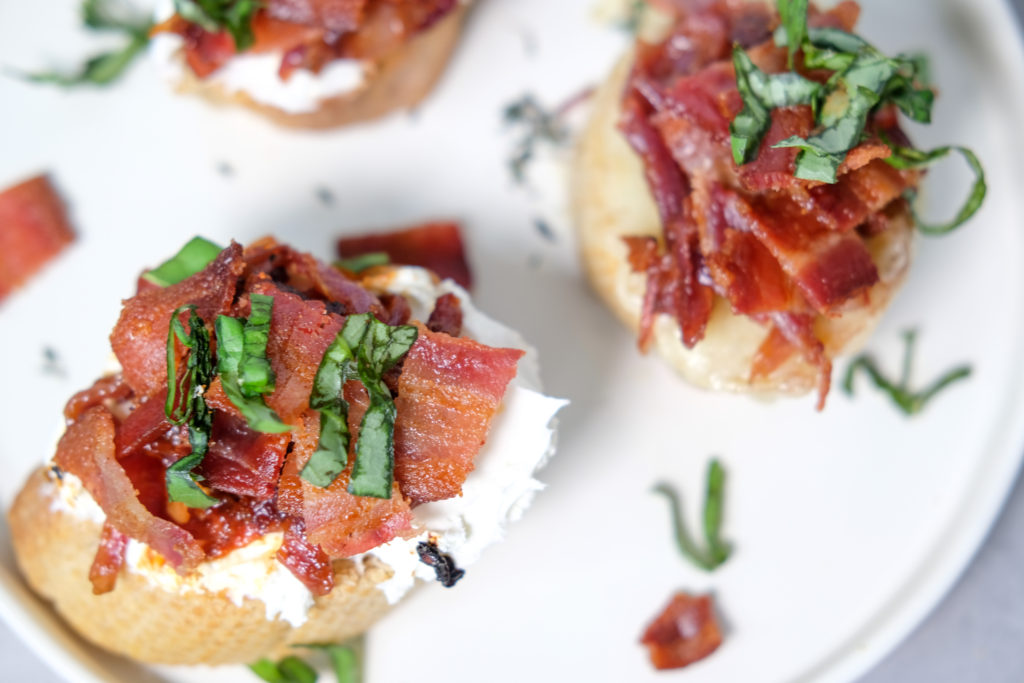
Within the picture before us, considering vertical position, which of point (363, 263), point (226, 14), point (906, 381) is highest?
point (226, 14)

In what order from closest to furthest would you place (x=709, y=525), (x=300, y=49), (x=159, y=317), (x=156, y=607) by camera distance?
(x=159, y=317) → (x=156, y=607) → (x=300, y=49) → (x=709, y=525)

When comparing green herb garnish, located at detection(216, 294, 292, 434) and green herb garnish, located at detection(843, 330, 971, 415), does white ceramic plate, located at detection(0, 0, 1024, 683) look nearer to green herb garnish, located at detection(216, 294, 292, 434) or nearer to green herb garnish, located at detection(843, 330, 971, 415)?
green herb garnish, located at detection(843, 330, 971, 415)

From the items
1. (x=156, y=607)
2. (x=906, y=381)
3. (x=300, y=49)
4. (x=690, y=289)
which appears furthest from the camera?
(x=906, y=381)

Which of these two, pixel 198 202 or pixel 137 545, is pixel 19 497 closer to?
pixel 137 545

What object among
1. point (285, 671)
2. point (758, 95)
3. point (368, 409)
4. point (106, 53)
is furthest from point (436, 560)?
point (106, 53)

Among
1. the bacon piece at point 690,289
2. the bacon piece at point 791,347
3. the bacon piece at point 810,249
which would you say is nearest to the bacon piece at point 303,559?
the bacon piece at point 690,289

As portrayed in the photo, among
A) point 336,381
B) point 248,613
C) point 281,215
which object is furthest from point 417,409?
point 281,215

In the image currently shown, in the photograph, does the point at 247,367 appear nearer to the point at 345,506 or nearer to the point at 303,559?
the point at 345,506

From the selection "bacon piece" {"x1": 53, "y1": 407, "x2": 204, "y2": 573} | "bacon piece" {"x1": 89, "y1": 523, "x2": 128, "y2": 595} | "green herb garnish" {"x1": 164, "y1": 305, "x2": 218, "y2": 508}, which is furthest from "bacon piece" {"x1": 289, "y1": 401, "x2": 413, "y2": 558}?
"bacon piece" {"x1": 89, "y1": 523, "x2": 128, "y2": 595}
